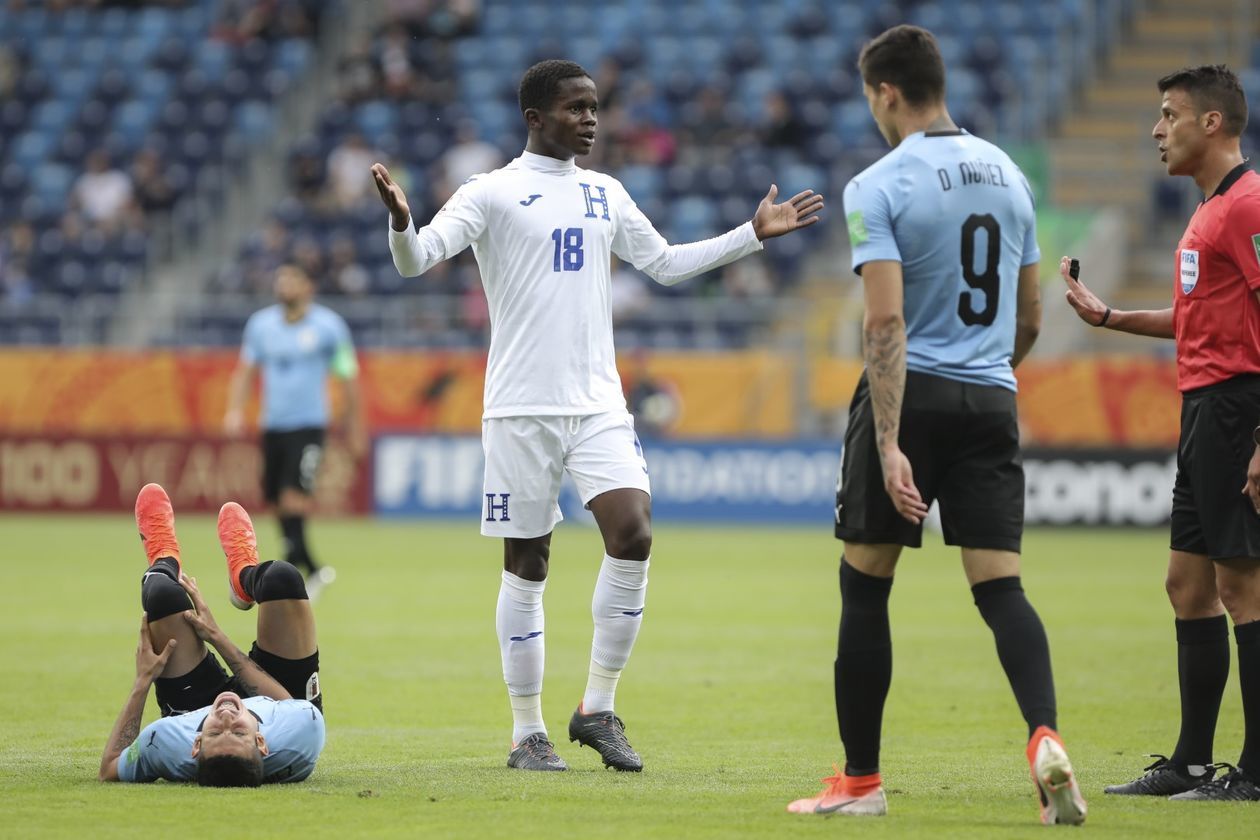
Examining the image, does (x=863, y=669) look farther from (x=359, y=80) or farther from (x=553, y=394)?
(x=359, y=80)

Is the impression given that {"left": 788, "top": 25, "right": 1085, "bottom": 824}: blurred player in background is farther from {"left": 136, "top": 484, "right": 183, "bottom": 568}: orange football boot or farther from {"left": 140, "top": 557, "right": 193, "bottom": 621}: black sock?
{"left": 136, "top": 484, "right": 183, "bottom": 568}: orange football boot

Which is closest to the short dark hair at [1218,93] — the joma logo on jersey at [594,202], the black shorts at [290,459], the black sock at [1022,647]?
the black sock at [1022,647]

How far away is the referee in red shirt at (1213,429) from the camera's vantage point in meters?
6.54

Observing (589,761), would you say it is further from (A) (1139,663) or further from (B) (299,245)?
(B) (299,245)

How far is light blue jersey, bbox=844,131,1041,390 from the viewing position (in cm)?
603

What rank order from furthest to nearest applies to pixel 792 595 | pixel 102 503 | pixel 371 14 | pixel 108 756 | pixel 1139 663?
pixel 371 14 → pixel 102 503 → pixel 792 595 → pixel 1139 663 → pixel 108 756

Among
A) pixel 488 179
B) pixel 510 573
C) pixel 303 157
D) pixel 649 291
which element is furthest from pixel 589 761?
pixel 303 157

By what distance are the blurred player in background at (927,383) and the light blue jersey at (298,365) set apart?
978cm

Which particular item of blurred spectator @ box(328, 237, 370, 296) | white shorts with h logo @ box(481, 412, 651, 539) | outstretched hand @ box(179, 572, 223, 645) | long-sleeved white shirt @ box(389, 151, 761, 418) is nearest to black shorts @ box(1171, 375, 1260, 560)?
long-sleeved white shirt @ box(389, 151, 761, 418)

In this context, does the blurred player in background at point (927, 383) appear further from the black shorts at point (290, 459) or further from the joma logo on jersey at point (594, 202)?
the black shorts at point (290, 459)

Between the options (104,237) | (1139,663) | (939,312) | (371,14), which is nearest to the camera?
(939,312)

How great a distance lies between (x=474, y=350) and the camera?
2519 cm

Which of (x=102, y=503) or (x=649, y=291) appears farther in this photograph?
(x=649, y=291)

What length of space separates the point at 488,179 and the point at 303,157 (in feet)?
74.5
